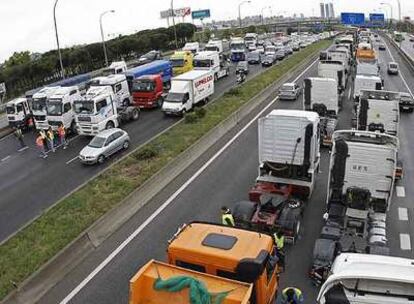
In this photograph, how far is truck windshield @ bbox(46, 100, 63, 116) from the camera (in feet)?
102

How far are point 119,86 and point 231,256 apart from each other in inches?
1183

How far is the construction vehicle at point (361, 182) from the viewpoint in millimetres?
15414

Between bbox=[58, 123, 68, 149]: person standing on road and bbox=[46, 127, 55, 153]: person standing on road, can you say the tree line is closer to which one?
bbox=[58, 123, 68, 149]: person standing on road

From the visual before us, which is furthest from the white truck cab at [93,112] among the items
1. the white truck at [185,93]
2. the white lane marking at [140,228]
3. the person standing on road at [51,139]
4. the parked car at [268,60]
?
the parked car at [268,60]

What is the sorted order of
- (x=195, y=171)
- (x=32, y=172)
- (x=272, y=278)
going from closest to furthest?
1. (x=272, y=278)
2. (x=195, y=171)
3. (x=32, y=172)

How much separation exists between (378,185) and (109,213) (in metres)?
9.89

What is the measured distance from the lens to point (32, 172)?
25.4 meters

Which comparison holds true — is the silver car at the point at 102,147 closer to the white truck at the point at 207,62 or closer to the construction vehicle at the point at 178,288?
the construction vehicle at the point at 178,288

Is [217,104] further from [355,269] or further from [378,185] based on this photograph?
[355,269]

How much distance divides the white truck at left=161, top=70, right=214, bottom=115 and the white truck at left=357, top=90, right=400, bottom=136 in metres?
15.1

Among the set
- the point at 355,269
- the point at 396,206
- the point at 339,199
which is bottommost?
the point at 396,206

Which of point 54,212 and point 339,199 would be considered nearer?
point 339,199

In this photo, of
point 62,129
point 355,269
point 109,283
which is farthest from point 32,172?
point 355,269

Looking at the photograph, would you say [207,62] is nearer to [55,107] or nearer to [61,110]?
[61,110]
